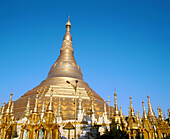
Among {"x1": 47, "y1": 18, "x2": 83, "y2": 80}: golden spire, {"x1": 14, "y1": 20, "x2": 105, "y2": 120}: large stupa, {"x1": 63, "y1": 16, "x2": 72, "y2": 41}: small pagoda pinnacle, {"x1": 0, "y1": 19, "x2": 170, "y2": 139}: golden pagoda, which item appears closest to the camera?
{"x1": 0, "y1": 19, "x2": 170, "y2": 139}: golden pagoda

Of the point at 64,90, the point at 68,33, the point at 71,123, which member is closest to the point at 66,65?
A: the point at 64,90

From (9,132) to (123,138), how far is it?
13992 mm

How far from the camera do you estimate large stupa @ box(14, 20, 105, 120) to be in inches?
1168

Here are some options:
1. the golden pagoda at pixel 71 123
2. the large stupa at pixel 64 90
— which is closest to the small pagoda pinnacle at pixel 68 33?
the large stupa at pixel 64 90

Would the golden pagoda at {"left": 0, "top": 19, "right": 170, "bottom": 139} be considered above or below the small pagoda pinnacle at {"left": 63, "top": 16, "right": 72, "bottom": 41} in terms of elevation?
below

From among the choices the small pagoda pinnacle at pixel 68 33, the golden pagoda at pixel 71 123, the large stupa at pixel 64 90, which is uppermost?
the small pagoda pinnacle at pixel 68 33

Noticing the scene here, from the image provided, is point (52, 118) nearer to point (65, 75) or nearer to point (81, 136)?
point (81, 136)

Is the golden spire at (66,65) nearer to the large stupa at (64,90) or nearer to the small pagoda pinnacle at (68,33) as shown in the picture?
the large stupa at (64,90)

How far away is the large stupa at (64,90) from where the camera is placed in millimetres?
29664

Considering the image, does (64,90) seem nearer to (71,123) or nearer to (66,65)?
(71,123)

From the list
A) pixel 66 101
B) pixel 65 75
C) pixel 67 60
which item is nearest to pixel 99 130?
pixel 66 101

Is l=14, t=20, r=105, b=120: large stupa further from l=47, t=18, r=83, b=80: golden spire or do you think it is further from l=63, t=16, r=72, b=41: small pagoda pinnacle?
l=63, t=16, r=72, b=41: small pagoda pinnacle

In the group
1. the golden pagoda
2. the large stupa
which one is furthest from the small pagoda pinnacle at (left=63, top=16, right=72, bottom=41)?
the golden pagoda

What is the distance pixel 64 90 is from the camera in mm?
34062
